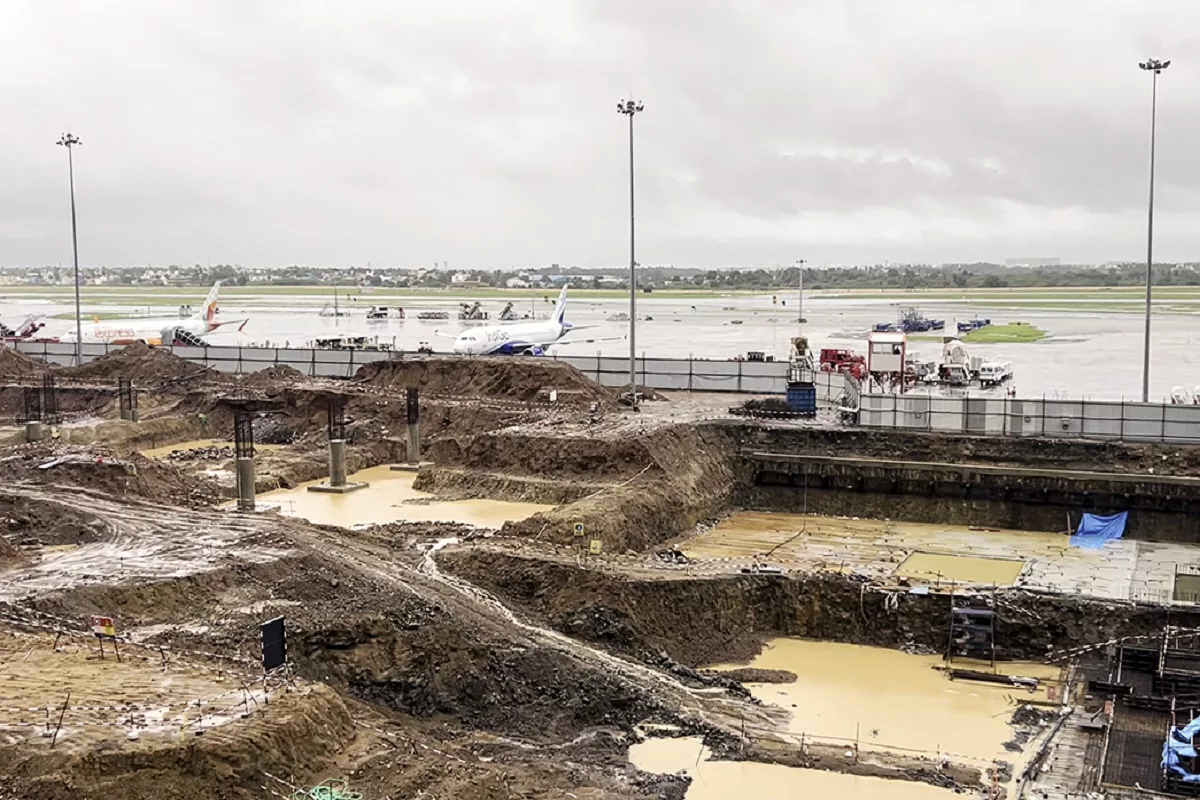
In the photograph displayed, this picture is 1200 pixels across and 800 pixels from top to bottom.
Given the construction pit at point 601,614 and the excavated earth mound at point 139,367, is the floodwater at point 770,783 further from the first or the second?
Answer: the excavated earth mound at point 139,367

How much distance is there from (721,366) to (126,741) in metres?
44.2

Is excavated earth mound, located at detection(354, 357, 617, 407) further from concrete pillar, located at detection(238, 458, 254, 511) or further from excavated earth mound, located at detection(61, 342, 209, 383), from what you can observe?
concrete pillar, located at detection(238, 458, 254, 511)

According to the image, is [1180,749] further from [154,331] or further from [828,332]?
[828,332]

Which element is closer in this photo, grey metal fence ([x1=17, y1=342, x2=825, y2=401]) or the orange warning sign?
the orange warning sign

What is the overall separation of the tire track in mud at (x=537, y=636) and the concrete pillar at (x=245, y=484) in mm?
7172

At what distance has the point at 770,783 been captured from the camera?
67.9 ft

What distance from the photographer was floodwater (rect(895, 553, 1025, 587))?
3247 centimetres

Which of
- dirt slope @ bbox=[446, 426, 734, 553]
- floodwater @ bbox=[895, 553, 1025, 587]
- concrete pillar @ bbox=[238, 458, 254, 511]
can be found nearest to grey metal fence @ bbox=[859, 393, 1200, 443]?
dirt slope @ bbox=[446, 426, 734, 553]

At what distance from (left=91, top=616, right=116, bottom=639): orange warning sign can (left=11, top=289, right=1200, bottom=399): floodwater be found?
42.0 metres

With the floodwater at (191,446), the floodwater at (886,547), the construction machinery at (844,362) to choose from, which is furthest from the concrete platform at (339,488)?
the construction machinery at (844,362)

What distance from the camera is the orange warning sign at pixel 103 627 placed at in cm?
2219

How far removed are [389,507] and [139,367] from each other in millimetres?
30500

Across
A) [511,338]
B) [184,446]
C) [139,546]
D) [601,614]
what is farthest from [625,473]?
[511,338]

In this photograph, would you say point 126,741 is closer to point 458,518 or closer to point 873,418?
point 458,518
